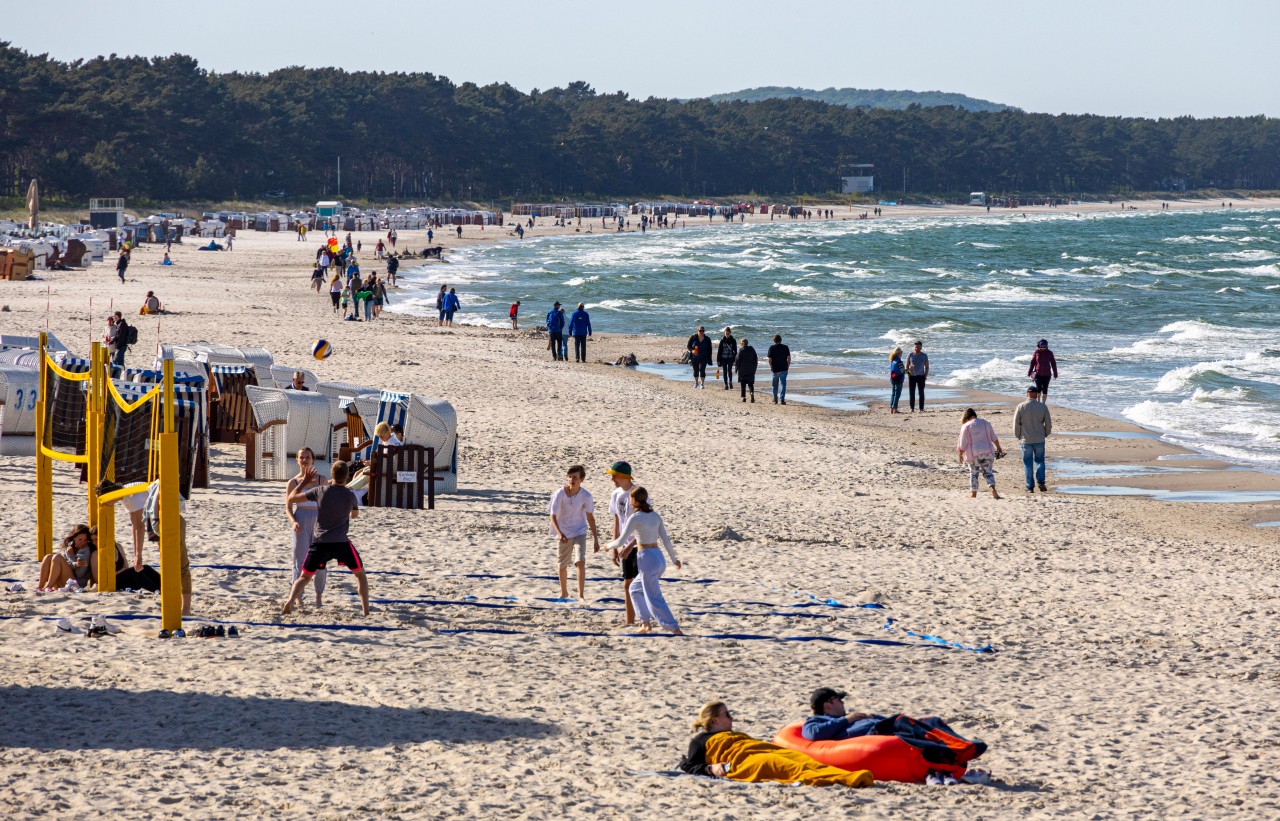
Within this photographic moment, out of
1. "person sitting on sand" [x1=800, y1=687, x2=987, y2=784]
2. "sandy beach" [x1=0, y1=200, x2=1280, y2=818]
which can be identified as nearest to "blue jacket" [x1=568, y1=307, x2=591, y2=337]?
"sandy beach" [x1=0, y1=200, x2=1280, y2=818]

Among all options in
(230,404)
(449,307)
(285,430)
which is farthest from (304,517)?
(449,307)

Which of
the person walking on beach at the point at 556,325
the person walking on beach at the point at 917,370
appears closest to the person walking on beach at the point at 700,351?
the person walking on beach at the point at 917,370

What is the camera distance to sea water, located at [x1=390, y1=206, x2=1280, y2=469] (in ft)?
Result: 93.8

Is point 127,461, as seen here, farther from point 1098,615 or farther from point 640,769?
point 1098,615

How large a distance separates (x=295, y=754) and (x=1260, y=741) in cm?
553

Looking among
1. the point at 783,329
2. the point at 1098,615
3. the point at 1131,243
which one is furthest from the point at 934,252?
the point at 1098,615

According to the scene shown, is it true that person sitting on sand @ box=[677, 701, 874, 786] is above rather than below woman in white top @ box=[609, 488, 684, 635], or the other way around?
below

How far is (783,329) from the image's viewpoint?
41438 millimetres

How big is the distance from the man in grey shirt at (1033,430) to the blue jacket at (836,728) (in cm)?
932

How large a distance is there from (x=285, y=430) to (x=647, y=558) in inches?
272

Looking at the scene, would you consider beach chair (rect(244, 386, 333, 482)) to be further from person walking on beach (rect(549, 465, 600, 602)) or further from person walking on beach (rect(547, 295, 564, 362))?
person walking on beach (rect(547, 295, 564, 362))

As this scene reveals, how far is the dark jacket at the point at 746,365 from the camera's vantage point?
82.9 feet

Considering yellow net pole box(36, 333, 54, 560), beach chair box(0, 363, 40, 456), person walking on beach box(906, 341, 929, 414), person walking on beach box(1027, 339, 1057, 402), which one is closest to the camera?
yellow net pole box(36, 333, 54, 560)

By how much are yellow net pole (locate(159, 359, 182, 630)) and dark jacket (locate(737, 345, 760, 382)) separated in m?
16.4
